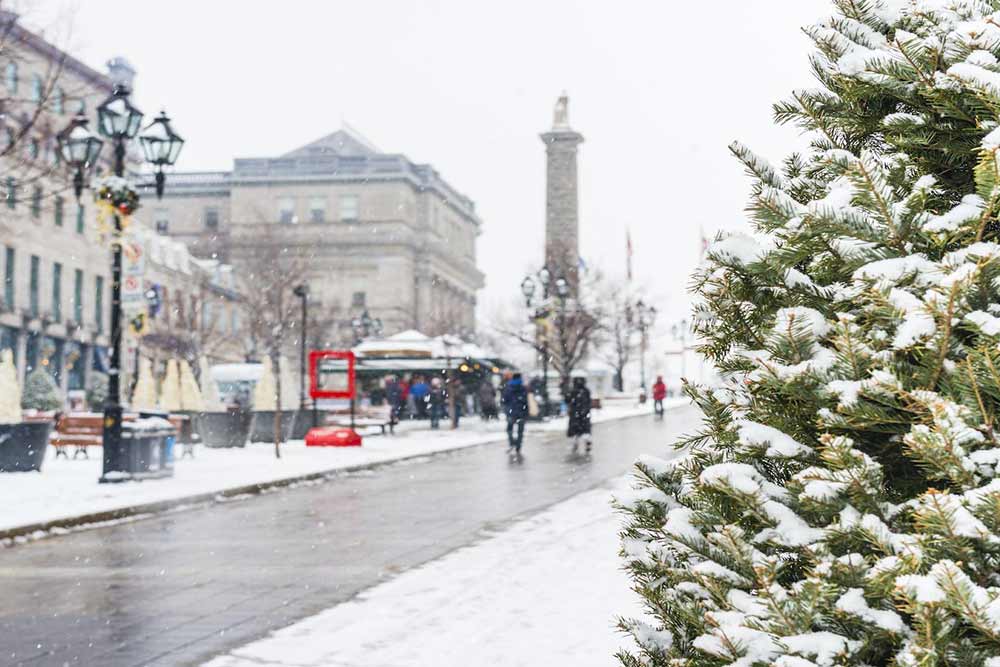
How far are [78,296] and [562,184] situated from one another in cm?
2992

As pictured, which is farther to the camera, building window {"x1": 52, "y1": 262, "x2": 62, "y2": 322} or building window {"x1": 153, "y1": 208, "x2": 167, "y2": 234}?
building window {"x1": 153, "y1": 208, "x2": 167, "y2": 234}

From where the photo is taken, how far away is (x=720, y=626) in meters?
2.62

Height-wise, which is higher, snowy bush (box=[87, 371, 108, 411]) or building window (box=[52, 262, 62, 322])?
building window (box=[52, 262, 62, 322])

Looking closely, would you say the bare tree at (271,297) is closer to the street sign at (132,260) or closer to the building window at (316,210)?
the building window at (316,210)

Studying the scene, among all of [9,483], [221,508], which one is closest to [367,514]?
[221,508]

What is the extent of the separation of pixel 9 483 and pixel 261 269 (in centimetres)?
4856

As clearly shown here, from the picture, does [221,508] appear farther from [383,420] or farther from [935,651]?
[383,420]

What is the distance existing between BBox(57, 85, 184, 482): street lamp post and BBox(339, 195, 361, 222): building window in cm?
8875

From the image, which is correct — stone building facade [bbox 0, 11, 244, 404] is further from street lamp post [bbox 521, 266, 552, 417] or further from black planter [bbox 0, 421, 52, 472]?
black planter [bbox 0, 421, 52, 472]

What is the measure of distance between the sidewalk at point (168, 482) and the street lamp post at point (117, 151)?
0.68m

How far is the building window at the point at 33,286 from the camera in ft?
176

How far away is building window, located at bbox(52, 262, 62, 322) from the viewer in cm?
5582

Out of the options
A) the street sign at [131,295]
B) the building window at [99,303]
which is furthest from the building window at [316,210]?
the street sign at [131,295]

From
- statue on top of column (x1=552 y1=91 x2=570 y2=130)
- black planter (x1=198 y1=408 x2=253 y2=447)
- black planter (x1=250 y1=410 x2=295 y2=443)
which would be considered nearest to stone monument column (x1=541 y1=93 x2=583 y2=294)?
statue on top of column (x1=552 y1=91 x2=570 y2=130)
